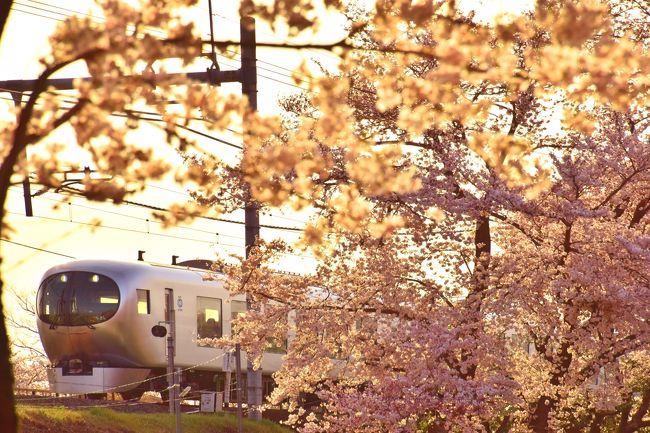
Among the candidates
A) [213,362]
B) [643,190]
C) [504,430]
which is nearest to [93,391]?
[213,362]

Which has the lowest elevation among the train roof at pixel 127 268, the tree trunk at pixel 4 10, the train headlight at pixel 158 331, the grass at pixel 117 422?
the grass at pixel 117 422

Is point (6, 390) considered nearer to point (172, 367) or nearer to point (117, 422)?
point (172, 367)

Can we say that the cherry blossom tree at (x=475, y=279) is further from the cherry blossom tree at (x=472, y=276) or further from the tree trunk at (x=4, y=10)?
the tree trunk at (x=4, y=10)

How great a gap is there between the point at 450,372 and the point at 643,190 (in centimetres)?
404

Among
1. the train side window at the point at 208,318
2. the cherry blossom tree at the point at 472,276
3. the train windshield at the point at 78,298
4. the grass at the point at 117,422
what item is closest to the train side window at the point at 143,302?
the train windshield at the point at 78,298

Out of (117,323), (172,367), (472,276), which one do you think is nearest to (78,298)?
(117,323)

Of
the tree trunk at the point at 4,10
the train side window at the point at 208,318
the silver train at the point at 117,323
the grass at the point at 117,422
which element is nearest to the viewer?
the tree trunk at the point at 4,10

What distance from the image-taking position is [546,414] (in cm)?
1711

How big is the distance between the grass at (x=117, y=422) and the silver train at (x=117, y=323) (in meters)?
2.06

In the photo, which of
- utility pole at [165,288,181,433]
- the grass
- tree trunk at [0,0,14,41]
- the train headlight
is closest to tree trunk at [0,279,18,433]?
tree trunk at [0,0,14,41]

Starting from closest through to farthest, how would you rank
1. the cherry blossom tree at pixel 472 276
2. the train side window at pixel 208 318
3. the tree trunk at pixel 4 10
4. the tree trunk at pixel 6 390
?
the tree trunk at pixel 6 390, the tree trunk at pixel 4 10, the cherry blossom tree at pixel 472 276, the train side window at pixel 208 318

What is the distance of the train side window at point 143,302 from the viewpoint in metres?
25.4

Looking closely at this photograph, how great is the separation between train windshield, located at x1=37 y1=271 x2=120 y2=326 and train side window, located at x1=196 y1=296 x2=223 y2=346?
227 cm

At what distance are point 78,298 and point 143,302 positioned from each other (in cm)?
153
